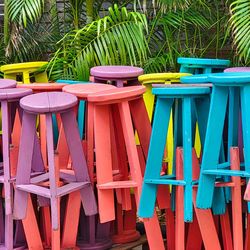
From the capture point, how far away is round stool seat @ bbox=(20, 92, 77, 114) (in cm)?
317

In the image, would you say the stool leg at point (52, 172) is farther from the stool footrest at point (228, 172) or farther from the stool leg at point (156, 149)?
the stool footrest at point (228, 172)

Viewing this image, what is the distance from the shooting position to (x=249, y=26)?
13.6 feet

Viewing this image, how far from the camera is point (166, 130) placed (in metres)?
3.19

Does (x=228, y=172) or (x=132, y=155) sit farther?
(x=132, y=155)

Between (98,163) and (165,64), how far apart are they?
6.18 ft

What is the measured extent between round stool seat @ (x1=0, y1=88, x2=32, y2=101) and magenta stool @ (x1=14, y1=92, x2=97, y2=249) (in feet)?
0.37

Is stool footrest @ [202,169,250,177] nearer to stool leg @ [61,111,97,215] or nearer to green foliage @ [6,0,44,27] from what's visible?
stool leg @ [61,111,97,215]

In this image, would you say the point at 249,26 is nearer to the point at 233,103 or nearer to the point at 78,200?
the point at 233,103

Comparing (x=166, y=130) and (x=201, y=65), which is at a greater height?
(x=201, y=65)

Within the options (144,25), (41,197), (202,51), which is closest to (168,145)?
(41,197)

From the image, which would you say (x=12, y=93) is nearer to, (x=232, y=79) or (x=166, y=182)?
(x=166, y=182)

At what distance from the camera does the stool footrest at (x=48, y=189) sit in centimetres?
325

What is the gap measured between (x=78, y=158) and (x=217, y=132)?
2.58ft

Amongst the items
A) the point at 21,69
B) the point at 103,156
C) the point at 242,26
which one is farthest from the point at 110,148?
the point at 242,26
